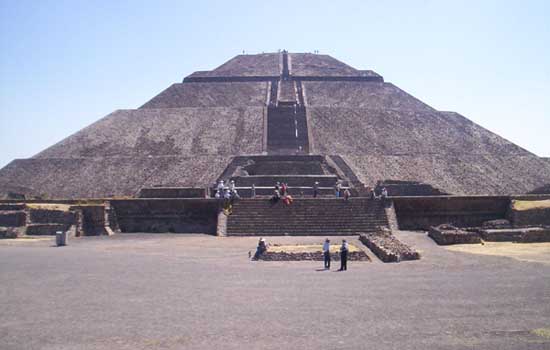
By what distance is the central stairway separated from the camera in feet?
75.7

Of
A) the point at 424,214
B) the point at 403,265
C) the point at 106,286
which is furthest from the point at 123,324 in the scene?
the point at 424,214

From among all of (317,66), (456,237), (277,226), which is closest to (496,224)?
(456,237)

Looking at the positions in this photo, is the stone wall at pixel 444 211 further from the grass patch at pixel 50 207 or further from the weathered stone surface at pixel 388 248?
the grass patch at pixel 50 207

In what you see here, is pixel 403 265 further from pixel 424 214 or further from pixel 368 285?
pixel 424 214

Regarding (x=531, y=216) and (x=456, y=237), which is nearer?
(x=456, y=237)

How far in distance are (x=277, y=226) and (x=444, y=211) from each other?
289 inches

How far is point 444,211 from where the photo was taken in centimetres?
2523

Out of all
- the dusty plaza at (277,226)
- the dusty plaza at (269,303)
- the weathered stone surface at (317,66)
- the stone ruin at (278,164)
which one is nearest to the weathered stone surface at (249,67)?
the stone ruin at (278,164)

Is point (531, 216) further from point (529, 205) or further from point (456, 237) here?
point (456, 237)

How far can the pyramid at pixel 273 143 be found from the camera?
115ft

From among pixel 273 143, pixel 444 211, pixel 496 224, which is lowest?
pixel 496 224

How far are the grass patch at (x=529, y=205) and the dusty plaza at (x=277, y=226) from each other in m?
0.12

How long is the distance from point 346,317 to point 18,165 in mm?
34674

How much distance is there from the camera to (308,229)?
912 inches
